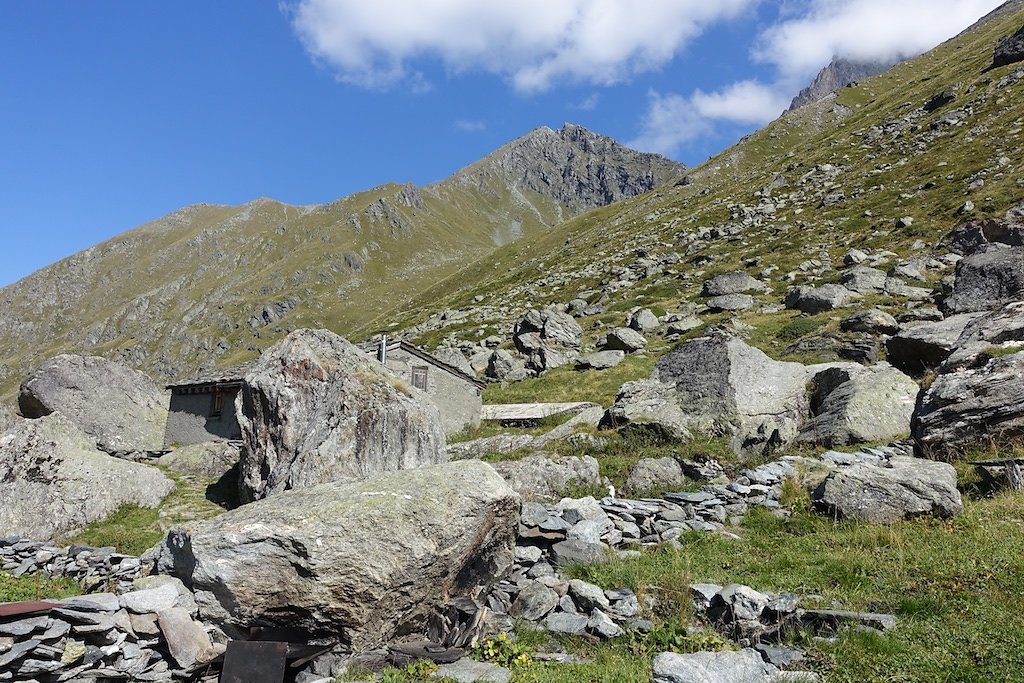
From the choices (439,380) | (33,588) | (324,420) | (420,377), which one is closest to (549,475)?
(324,420)

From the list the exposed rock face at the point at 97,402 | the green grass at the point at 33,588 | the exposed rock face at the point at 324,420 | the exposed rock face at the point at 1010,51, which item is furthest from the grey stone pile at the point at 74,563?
the exposed rock face at the point at 1010,51

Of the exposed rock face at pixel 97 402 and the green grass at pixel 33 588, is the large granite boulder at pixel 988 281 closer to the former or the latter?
the green grass at pixel 33 588

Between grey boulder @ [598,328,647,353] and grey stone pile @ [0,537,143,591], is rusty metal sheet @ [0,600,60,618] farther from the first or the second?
grey boulder @ [598,328,647,353]

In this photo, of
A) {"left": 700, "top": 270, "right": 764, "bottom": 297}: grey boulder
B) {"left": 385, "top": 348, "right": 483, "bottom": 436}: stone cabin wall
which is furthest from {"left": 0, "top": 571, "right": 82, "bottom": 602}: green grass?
{"left": 700, "top": 270, "right": 764, "bottom": 297}: grey boulder

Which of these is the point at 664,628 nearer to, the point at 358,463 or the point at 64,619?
the point at 64,619

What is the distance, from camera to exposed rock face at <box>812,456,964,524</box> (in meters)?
11.2

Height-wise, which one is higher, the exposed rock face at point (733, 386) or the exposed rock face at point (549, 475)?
the exposed rock face at point (733, 386)

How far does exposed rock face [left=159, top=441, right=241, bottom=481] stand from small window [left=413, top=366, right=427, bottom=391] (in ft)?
38.5

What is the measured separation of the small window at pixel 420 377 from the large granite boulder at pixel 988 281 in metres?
30.8

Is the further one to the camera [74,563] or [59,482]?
[59,482]

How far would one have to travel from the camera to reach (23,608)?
8.32 metres

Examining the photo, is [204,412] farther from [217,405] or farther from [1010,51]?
[1010,51]

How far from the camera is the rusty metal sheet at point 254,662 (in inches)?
328

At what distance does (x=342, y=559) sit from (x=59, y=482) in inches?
663
